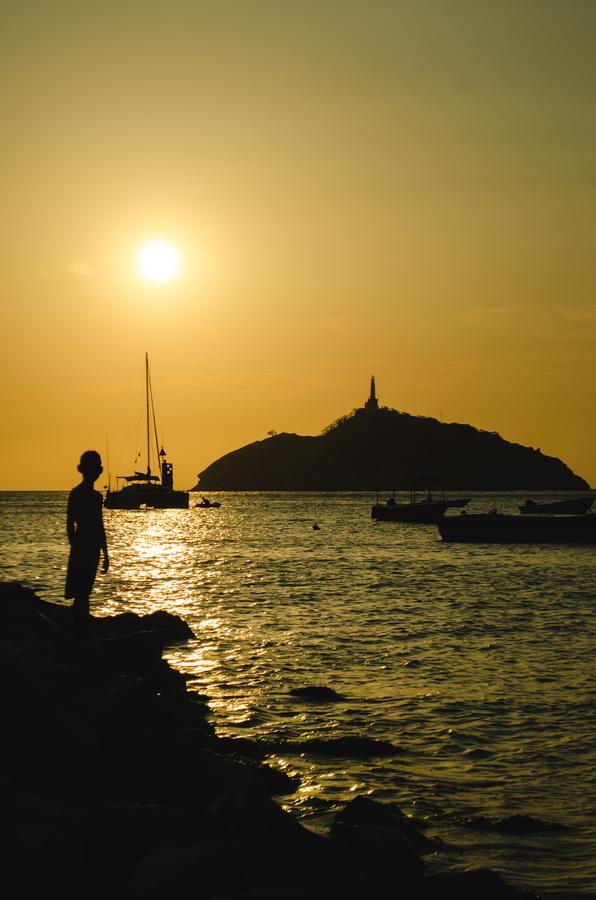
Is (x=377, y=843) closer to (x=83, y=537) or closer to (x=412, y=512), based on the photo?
(x=83, y=537)

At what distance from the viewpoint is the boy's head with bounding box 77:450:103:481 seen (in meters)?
12.4

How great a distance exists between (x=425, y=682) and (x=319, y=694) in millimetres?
2293

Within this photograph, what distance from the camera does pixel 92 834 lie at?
21.9 feet

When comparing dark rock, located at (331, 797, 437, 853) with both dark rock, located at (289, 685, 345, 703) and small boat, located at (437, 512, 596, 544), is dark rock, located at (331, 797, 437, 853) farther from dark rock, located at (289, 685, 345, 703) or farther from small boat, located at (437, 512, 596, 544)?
small boat, located at (437, 512, 596, 544)

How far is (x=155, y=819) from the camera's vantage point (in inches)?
276

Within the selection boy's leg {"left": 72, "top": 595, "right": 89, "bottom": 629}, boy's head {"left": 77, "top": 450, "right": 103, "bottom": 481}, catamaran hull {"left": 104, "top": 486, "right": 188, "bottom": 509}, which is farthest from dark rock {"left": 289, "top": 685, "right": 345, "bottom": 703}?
catamaran hull {"left": 104, "top": 486, "right": 188, "bottom": 509}

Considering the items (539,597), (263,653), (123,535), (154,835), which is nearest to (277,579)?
(539,597)

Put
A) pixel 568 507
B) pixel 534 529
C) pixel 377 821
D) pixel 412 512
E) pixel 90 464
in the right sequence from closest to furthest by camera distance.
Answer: pixel 377 821 < pixel 90 464 < pixel 534 529 < pixel 568 507 < pixel 412 512

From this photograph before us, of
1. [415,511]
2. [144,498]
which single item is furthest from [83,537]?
[144,498]

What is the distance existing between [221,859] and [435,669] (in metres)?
12.0

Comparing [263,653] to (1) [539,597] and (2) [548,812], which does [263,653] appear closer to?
(2) [548,812]

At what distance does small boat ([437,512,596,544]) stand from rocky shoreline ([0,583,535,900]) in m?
48.3

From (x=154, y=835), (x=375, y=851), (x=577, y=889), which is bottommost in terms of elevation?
(x=577, y=889)

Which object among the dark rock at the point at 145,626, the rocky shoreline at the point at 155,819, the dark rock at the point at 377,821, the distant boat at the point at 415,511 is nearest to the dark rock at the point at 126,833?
the rocky shoreline at the point at 155,819
